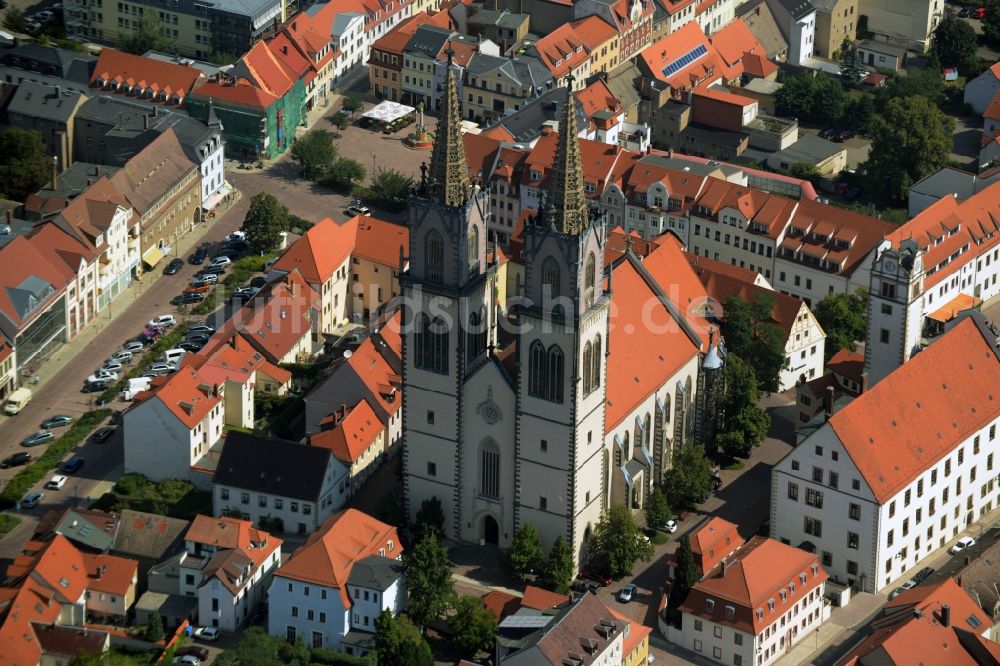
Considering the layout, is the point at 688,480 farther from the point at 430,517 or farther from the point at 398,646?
the point at 398,646

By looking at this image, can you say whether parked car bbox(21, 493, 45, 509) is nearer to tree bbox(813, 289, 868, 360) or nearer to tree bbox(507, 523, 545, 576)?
tree bbox(507, 523, 545, 576)

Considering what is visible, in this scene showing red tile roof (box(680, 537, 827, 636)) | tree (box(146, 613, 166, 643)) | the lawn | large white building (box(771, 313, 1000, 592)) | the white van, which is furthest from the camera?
the white van

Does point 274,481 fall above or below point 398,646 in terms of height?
above

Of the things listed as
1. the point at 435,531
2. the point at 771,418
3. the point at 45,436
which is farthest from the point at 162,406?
the point at 771,418

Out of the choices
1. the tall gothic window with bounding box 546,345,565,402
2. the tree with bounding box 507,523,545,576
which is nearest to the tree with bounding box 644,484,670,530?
the tree with bounding box 507,523,545,576

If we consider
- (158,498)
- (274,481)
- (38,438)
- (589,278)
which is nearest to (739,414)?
(589,278)

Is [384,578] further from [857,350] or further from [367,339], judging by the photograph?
[857,350]
